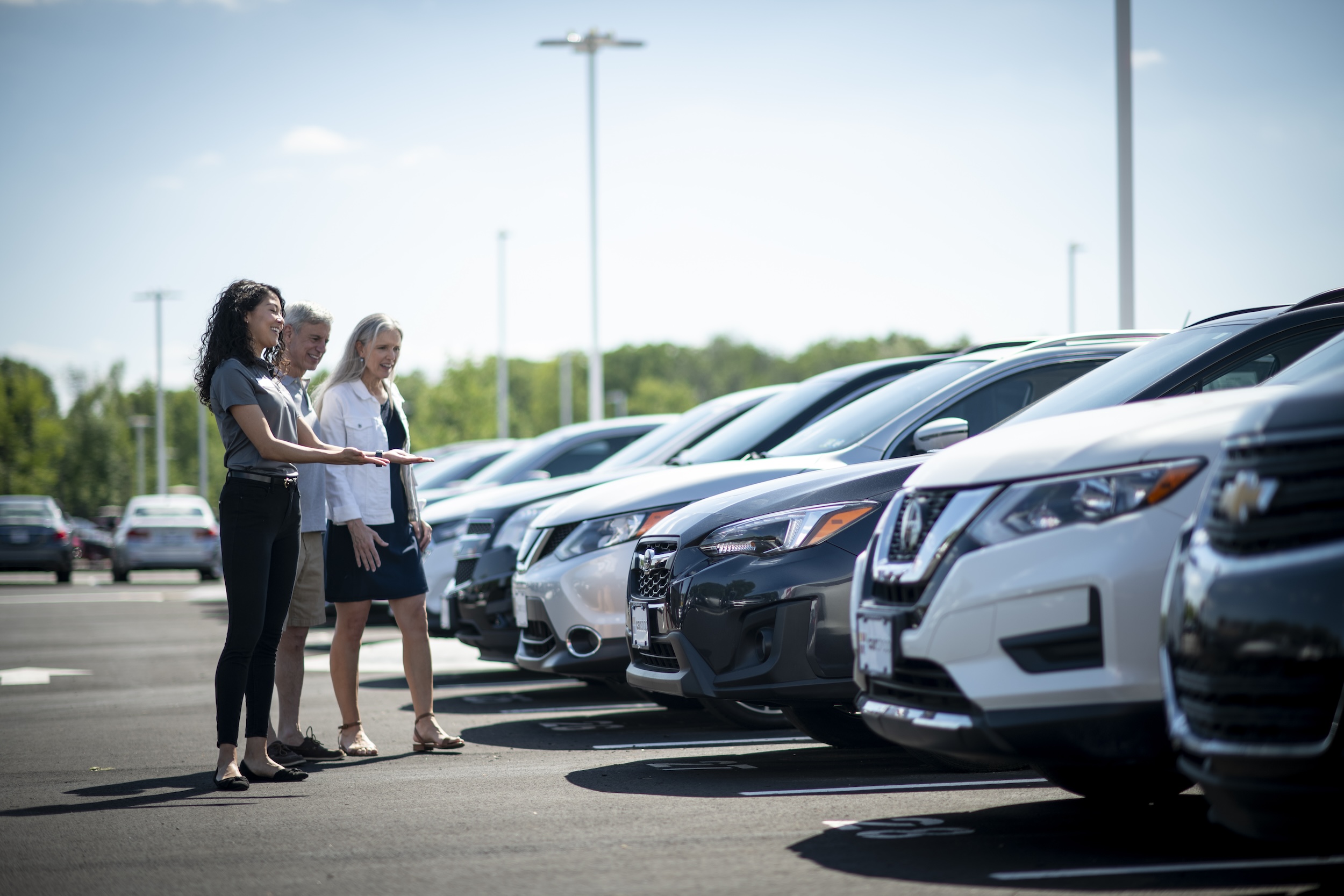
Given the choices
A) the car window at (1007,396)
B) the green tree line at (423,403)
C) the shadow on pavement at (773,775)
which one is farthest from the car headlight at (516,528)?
the green tree line at (423,403)

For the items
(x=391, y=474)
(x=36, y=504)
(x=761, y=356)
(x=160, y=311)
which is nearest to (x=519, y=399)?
(x=761, y=356)

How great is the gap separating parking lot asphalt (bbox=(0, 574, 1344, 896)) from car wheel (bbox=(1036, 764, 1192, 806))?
6cm

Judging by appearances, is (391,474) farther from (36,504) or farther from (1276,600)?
(36,504)

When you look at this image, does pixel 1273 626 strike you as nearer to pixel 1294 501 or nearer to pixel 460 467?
pixel 1294 501

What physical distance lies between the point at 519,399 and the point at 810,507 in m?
107

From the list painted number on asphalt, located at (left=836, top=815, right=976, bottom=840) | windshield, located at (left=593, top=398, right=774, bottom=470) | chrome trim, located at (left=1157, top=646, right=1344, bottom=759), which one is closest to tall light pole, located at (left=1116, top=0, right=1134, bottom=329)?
windshield, located at (left=593, top=398, right=774, bottom=470)

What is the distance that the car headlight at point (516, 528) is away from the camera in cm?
862

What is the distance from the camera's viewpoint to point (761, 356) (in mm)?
108625

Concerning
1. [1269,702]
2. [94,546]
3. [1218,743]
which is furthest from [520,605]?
[94,546]

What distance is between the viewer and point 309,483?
6512mm

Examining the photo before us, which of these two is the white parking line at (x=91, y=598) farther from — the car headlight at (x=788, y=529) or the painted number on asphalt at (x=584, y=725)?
the car headlight at (x=788, y=529)

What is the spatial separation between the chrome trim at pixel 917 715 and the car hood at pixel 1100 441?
65 cm

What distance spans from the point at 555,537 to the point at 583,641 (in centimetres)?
64

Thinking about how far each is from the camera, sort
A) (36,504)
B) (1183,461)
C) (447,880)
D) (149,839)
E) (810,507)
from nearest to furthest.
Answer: (1183,461), (447,880), (149,839), (810,507), (36,504)
